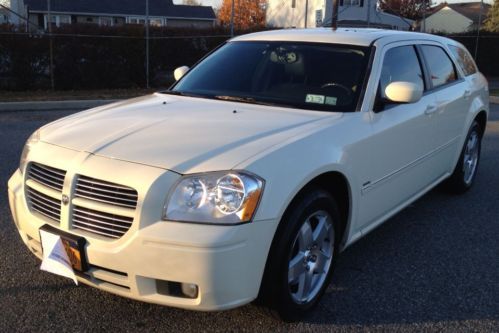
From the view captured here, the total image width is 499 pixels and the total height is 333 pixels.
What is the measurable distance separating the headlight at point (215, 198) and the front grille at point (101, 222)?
234 mm

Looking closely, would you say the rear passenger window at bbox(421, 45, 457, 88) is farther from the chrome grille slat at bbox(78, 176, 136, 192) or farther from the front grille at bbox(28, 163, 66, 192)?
the front grille at bbox(28, 163, 66, 192)

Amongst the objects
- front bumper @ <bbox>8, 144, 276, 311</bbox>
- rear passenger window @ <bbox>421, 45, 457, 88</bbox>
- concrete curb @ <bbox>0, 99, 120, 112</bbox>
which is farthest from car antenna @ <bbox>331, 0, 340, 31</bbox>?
concrete curb @ <bbox>0, 99, 120, 112</bbox>

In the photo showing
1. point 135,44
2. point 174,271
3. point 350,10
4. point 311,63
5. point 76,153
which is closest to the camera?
point 174,271

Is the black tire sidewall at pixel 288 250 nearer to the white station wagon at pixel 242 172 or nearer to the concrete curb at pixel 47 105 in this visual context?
the white station wagon at pixel 242 172

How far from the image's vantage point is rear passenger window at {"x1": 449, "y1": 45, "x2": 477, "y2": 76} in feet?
18.5

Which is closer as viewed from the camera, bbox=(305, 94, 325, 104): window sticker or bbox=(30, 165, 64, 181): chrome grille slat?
bbox=(30, 165, 64, 181): chrome grille slat

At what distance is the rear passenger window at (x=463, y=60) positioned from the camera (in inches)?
222

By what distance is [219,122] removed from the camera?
11.0 feet

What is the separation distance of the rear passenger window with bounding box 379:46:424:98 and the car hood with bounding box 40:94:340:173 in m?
0.80

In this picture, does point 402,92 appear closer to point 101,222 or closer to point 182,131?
point 182,131

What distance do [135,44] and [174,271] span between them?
45.8ft

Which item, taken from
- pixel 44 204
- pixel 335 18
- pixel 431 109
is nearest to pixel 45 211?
pixel 44 204

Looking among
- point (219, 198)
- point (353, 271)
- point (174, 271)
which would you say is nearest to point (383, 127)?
point (353, 271)

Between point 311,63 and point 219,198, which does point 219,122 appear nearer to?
point 219,198
